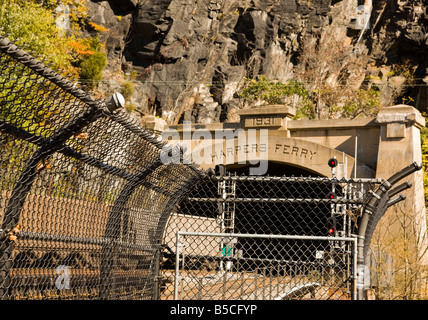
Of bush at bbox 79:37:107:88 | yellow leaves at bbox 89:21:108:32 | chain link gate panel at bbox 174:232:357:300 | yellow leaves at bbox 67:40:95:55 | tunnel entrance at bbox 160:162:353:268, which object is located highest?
yellow leaves at bbox 89:21:108:32

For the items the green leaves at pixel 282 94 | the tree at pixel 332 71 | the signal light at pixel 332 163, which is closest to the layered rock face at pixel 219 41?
the tree at pixel 332 71

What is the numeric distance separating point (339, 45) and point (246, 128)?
94.1ft

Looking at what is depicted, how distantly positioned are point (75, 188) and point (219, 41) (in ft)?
141

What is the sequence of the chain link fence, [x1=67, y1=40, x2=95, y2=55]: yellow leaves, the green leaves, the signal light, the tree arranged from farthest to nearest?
the tree
[x1=67, y1=40, x2=95, y2=55]: yellow leaves
the green leaves
the signal light
the chain link fence

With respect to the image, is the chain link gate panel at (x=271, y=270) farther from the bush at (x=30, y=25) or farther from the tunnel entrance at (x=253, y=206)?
the bush at (x=30, y=25)

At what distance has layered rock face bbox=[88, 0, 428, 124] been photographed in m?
41.6

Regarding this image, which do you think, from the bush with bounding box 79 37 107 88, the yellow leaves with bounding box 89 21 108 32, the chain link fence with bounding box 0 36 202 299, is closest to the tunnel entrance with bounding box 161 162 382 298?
the chain link fence with bounding box 0 36 202 299

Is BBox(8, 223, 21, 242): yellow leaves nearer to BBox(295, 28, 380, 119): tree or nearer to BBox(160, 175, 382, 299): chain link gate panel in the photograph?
BBox(160, 175, 382, 299): chain link gate panel

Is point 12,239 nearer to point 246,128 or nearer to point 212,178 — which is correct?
point 212,178

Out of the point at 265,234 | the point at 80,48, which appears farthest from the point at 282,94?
the point at 265,234

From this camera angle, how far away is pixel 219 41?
45.9 meters

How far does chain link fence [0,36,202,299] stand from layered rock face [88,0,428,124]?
32.6 metres

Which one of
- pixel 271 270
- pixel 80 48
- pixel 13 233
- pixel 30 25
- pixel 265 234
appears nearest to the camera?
pixel 13 233

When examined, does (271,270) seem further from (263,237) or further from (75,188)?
(75,188)
